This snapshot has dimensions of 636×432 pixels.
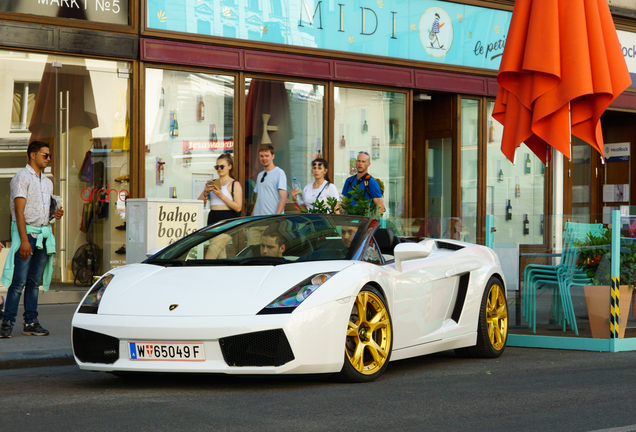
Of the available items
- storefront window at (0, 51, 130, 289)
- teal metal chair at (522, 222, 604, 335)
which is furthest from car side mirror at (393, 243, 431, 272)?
storefront window at (0, 51, 130, 289)

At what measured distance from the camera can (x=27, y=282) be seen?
8812 mm

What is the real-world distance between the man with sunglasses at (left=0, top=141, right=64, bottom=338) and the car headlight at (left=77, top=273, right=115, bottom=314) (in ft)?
7.89

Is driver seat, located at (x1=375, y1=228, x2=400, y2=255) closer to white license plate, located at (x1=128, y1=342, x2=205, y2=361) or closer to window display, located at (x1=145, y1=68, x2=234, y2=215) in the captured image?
white license plate, located at (x1=128, y1=342, x2=205, y2=361)

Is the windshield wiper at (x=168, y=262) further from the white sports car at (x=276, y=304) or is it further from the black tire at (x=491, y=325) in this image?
the black tire at (x=491, y=325)

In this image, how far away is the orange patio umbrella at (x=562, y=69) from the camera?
9594mm

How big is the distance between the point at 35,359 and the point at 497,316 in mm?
4036

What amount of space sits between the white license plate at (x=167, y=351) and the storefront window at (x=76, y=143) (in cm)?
705

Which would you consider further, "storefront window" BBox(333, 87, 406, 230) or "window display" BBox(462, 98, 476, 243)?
"window display" BBox(462, 98, 476, 243)

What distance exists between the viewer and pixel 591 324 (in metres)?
8.86


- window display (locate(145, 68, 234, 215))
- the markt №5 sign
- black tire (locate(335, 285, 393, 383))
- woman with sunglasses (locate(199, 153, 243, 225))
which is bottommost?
black tire (locate(335, 285, 393, 383))

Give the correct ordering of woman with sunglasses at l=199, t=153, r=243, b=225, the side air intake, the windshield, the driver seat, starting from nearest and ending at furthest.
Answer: the windshield → the driver seat → the side air intake → woman with sunglasses at l=199, t=153, r=243, b=225

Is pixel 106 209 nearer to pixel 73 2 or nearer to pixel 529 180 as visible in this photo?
pixel 73 2

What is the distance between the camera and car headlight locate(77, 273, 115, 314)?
6191 mm

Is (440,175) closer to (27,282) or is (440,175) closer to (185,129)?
(185,129)
